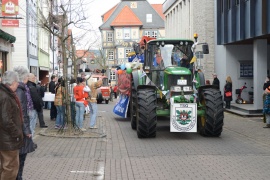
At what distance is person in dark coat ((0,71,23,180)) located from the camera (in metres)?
6.22

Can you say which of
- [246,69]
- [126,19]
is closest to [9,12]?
[246,69]

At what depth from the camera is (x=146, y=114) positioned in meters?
12.9

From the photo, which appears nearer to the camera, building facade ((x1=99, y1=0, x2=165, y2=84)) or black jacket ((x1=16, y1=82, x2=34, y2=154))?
black jacket ((x1=16, y1=82, x2=34, y2=154))

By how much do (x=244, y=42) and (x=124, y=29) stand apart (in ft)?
217

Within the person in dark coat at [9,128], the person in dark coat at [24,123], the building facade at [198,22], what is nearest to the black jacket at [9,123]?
the person in dark coat at [9,128]

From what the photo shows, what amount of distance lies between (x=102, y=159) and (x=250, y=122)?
374 inches

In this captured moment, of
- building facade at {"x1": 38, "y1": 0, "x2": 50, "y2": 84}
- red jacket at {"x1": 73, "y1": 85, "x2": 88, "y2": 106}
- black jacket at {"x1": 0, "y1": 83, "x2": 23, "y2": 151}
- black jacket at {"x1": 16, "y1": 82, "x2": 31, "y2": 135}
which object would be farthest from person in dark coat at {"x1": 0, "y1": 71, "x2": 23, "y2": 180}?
building facade at {"x1": 38, "y1": 0, "x2": 50, "y2": 84}

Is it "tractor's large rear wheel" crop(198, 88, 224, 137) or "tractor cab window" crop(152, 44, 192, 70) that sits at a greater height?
"tractor cab window" crop(152, 44, 192, 70)

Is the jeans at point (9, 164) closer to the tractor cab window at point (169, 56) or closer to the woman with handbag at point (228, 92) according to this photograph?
the tractor cab window at point (169, 56)

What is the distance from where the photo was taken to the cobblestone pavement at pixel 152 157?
8.58 m

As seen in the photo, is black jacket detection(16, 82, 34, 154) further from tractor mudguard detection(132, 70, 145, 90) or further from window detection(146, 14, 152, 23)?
window detection(146, 14, 152, 23)

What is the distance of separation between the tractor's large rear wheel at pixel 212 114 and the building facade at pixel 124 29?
240 feet

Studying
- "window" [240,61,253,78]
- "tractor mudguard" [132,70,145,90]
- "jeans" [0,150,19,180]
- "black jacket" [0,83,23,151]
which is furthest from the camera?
"window" [240,61,253,78]

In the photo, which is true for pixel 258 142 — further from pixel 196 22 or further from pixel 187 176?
pixel 196 22
